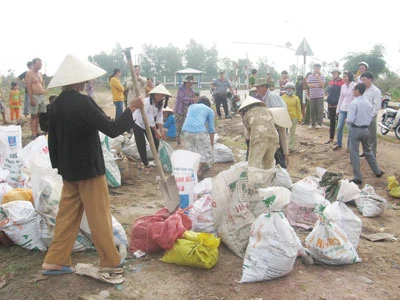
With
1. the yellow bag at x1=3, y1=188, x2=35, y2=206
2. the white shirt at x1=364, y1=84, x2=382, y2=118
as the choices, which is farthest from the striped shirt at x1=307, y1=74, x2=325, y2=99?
the yellow bag at x1=3, y1=188, x2=35, y2=206

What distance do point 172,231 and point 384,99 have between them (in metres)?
13.8

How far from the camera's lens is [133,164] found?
7148mm

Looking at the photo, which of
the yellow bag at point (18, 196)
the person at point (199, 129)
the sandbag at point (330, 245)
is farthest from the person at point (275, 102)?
the yellow bag at point (18, 196)

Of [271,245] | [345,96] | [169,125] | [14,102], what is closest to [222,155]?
[169,125]

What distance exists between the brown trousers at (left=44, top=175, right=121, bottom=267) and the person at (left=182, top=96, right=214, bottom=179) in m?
3.09

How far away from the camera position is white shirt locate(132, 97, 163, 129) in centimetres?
624

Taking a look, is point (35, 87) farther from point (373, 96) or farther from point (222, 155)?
point (373, 96)

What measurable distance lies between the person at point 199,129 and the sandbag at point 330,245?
9.60 ft

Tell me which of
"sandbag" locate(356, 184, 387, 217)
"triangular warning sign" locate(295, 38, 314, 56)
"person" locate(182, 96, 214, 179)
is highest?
"triangular warning sign" locate(295, 38, 314, 56)

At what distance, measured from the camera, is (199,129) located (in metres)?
6.08

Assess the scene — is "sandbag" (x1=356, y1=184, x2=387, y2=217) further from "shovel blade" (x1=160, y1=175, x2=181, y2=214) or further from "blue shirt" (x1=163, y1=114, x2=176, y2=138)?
"blue shirt" (x1=163, y1=114, x2=176, y2=138)

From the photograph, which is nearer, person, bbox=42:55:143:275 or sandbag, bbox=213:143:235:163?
person, bbox=42:55:143:275

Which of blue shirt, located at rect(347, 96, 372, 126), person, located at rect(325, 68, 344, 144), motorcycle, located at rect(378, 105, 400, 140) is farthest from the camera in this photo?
motorcycle, located at rect(378, 105, 400, 140)

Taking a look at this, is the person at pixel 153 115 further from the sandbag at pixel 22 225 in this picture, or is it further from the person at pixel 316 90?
the person at pixel 316 90
